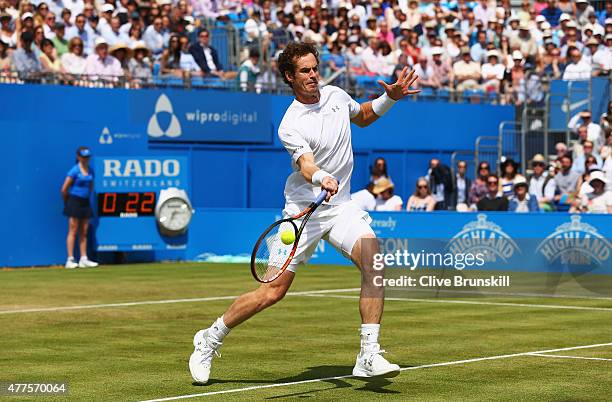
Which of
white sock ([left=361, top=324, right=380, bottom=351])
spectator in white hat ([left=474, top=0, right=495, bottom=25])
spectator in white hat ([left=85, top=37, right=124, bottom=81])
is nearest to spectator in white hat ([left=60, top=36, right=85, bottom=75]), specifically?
spectator in white hat ([left=85, top=37, right=124, bottom=81])

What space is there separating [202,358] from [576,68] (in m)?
20.8

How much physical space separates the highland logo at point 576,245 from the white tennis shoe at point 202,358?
1193 centimetres

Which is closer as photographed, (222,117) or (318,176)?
(318,176)

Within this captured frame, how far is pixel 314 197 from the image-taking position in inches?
377

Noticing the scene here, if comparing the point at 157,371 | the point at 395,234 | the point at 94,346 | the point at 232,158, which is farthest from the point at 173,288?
the point at 232,158

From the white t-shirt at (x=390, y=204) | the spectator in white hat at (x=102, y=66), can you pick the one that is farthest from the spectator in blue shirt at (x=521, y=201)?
the spectator in white hat at (x=102, y=66)

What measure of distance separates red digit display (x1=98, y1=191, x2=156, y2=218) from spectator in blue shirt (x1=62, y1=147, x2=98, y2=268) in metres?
0.60

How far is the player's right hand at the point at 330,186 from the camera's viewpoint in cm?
877

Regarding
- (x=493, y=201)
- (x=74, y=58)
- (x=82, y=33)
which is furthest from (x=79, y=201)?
(x=493, y=201)

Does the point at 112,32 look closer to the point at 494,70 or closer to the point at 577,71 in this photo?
the point at 494,70

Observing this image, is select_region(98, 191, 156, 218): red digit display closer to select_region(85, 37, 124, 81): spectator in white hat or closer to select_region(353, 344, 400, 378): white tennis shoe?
select_region(85, 37, 124, 81): spectator in white hat

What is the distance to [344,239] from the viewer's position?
9.44 metres

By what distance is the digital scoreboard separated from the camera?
24.0 meters

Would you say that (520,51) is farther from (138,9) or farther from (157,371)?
(157,371)
